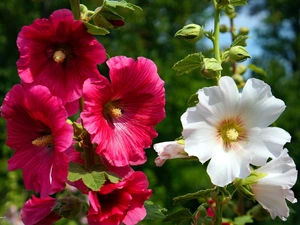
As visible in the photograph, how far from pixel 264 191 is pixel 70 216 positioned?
0.31 meters

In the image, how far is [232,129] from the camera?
35.3 inches

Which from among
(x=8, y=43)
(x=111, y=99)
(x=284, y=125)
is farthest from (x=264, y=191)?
(x=8, y=43)

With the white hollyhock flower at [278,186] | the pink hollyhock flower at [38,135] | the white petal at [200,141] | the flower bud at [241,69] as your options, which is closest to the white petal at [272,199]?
the white hollyhock flower at [278,186]

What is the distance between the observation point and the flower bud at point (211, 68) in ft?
2.89

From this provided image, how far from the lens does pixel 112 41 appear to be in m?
7.68

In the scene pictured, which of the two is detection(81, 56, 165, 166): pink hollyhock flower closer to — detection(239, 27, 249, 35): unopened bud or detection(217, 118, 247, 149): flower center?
detection(217, 118, 247, 149): flower center

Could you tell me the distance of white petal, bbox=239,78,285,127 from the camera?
88 centimetres

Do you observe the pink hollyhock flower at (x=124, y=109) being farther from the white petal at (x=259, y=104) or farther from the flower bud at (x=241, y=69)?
the flower bud at (x=241, y=69)

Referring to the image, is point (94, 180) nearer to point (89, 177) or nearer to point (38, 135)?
point (89, 177)

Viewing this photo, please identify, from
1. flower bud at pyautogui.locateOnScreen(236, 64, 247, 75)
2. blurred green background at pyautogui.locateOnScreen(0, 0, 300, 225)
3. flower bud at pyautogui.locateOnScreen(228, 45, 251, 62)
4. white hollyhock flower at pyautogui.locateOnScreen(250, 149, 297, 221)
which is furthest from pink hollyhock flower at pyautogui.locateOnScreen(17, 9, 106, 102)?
blurred green background at pyautogui.locateOnScreen(0, 0, 300, 225)

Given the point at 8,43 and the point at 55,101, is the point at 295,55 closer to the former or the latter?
the point at 8,43

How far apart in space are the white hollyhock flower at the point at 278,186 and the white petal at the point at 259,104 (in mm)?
59

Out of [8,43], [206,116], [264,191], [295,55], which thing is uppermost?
[206,116]

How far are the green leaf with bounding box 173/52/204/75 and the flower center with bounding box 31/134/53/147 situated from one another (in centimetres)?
23
